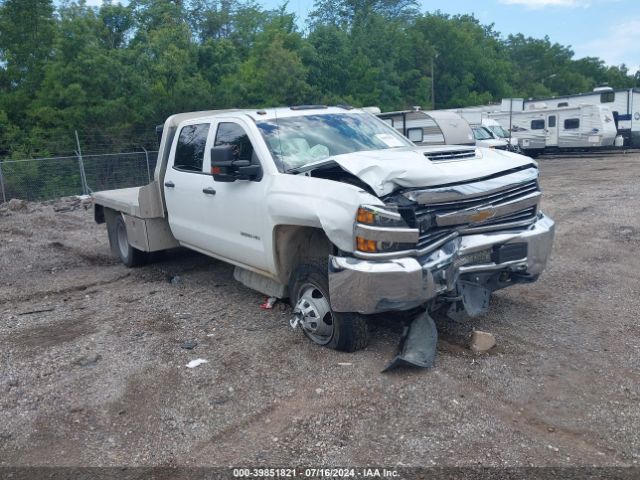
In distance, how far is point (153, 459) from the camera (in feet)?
12.3

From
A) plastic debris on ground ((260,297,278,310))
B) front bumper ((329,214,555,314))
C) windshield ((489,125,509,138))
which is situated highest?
windshield ((489,125,509,138))

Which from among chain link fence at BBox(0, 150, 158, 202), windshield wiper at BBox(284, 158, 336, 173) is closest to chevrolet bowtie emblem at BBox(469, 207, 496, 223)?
windshield wiper at BBox(284, 158, 336, 173)

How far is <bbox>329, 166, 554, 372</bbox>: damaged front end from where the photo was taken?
4445 mm

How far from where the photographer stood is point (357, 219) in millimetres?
4461

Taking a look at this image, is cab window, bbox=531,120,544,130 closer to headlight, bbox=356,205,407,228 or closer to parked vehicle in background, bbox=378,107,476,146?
parked vehicle in background, bbox=378,107,476,146

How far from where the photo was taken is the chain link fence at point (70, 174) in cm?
1748

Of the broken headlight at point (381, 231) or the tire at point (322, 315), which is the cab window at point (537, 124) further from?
the broken headlight at point (381, 231)

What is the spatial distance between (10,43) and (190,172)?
22550mm

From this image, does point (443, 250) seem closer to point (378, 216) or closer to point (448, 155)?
point (378, 216)

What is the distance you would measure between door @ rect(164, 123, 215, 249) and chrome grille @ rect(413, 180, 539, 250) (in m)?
2.52

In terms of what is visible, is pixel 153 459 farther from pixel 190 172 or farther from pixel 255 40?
pixel 255 40

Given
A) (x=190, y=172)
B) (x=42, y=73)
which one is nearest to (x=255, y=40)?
(x=42, y=73)

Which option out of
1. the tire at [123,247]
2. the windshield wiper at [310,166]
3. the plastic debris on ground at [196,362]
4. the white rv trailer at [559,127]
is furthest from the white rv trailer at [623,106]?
the plastic debris on ground at [196,362]

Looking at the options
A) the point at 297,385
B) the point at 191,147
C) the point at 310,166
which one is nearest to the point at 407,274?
the point at 297,385
